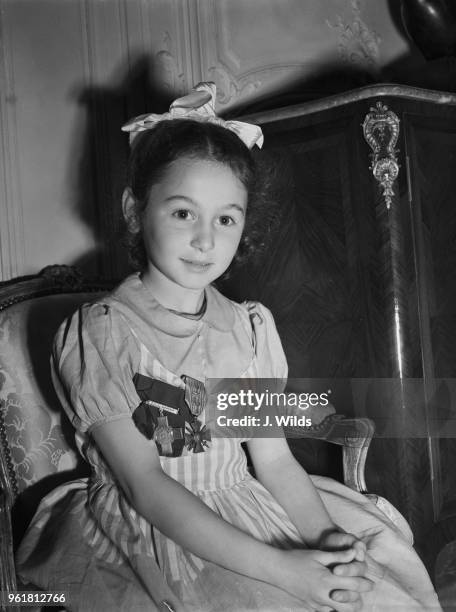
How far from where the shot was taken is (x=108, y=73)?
175 centimetres

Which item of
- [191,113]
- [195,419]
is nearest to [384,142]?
[191,113]

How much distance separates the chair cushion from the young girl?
0.13m

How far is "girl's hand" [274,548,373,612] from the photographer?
2.57ft

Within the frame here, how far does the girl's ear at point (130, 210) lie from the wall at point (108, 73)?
0.58 metres

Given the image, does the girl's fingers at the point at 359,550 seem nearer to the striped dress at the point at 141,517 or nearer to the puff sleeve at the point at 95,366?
the striped dress at the point at 141,517

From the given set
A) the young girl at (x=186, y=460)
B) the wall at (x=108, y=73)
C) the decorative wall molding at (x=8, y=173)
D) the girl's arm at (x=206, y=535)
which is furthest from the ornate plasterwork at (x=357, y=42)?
the girl's arm at (x=206, y=535)

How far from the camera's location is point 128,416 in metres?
0.89

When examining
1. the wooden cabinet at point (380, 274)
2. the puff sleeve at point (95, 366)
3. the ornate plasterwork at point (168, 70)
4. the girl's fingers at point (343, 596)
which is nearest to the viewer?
the girl's fingers at point (343, 596)

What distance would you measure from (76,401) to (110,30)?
1.20 m

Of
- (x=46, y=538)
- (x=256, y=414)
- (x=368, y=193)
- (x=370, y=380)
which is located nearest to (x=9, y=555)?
(x=46, y=538)

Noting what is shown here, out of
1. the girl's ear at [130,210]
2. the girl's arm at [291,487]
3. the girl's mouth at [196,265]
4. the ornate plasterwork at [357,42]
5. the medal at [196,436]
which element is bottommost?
the girl's arm at [291,487]

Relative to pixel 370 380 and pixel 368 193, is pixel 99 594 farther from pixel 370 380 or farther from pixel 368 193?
pixel 368 193

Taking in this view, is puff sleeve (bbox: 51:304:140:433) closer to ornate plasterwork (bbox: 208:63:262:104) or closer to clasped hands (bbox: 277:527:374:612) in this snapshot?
clasped hands (bbox: 277:527:374:612)

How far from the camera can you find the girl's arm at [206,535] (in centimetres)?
79
